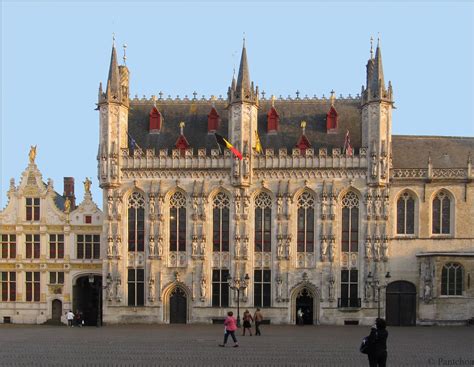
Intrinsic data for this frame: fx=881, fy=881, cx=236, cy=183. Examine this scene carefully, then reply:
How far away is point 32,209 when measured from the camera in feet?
227

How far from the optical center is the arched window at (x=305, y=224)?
6531 centimetres

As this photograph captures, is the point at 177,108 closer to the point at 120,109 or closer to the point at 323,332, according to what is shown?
the point at 120,109

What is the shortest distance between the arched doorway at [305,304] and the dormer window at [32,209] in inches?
843

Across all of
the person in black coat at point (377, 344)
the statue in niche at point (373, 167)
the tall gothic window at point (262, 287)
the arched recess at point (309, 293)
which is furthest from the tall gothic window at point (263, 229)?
the person in black coat at point (377, 344)

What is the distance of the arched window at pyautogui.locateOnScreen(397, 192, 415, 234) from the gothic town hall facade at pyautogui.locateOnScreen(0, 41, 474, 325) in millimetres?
74

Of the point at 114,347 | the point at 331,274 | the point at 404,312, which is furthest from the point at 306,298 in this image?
the point at 114,347

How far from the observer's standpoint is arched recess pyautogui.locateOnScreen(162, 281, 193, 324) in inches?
2584

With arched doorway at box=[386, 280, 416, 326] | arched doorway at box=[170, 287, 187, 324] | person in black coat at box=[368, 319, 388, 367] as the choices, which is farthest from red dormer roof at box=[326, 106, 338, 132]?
person in black coat at box=[368, 319, 388, 367]

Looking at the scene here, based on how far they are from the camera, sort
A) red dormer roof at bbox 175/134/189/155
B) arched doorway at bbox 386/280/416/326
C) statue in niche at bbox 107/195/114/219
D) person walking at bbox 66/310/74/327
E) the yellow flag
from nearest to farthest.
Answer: person walking at bbox 66/310/74/327
arched doorway at bbox 386/280/416/326
statue in niche at bbox 107/195/114/219
the yellow flag
red dormer roof at bbox 175/134/189/155

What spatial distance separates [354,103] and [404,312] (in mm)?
16785

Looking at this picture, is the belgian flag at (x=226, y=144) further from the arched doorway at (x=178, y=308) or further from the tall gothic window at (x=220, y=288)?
the arched doorway at (x=178, y=308)

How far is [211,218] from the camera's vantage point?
65.7m

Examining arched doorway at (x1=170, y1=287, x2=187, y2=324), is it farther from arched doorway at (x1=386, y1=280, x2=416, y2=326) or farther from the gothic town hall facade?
arched doorway at (x1=386, y1=280, x2=416, y2=326)

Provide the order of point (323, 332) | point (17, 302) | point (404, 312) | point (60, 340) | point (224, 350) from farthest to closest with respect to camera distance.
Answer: point (17, 302) < point (404, 312) < point (323, 332) < point (60, 340) < point (224, 350)
